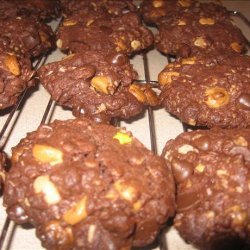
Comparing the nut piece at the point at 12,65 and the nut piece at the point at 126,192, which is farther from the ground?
the nut piece at the point at 12,65

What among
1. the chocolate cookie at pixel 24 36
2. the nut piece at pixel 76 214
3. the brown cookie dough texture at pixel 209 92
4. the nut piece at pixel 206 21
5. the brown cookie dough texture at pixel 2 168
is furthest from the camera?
the nut piece at pixel 206 21

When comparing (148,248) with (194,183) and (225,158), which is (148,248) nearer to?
(194,183)

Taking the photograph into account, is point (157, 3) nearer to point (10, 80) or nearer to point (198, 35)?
point (198, 35)

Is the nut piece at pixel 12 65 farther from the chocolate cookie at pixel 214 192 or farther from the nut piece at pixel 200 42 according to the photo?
the nut piece at pixel 200 42

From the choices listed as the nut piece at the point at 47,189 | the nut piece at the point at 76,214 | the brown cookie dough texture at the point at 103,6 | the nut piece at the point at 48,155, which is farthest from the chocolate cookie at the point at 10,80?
the brown cookie dough texture at the point at 103,6

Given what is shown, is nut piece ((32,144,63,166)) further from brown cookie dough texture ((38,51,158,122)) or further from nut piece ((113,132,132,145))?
brown cookie dough texture ((38,51,158,122))

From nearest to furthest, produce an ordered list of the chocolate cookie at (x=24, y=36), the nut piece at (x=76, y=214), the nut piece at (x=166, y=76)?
the nut piece at (x=76, y=214) < the nut piece at (x=166, y=76) < the chocolate cookie at (x=24, y=36)

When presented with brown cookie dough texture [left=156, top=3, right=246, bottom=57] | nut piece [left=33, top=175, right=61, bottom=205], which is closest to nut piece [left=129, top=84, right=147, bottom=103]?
brown cookie dough texture [left=156, top=3, right=246, bottom=57]
